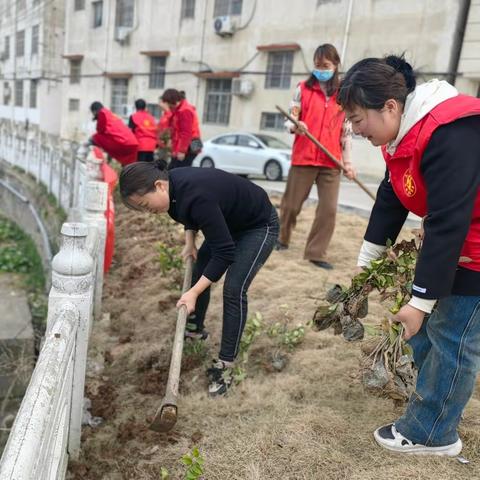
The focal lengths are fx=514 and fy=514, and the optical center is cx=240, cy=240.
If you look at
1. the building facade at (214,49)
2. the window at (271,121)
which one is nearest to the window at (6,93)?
the building facade at (214,49)

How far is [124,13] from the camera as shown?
2152cm

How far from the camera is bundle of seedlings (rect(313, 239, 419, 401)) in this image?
1927 mm

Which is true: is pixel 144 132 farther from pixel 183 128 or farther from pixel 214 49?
pixel 214 49

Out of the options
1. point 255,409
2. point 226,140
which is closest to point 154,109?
point 226,140

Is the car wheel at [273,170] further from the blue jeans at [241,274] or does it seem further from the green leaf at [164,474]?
the green leaf at [164,474]

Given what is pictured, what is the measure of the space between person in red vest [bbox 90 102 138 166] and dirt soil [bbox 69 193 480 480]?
8.58 ft

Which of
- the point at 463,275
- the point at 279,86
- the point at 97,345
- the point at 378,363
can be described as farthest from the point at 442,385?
the point at 279,86

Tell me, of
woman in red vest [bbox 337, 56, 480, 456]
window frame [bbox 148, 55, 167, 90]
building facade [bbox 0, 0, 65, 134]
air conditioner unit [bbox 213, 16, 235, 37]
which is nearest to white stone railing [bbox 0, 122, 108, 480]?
woman in red vest [bbox 337, 56, 480, 456]

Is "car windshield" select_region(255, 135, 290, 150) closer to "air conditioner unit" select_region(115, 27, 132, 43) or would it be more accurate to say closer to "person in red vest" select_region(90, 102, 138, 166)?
"person in red vest" select_region(90, 102, 138, 166)

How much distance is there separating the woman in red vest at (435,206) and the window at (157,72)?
63.1 feet

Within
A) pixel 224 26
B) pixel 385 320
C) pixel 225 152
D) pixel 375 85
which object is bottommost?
pixel 225 152

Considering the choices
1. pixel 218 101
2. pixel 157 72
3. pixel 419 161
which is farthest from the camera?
pixel 157 72

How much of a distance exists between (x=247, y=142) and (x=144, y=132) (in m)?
6.04

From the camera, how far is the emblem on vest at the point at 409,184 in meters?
1.76
